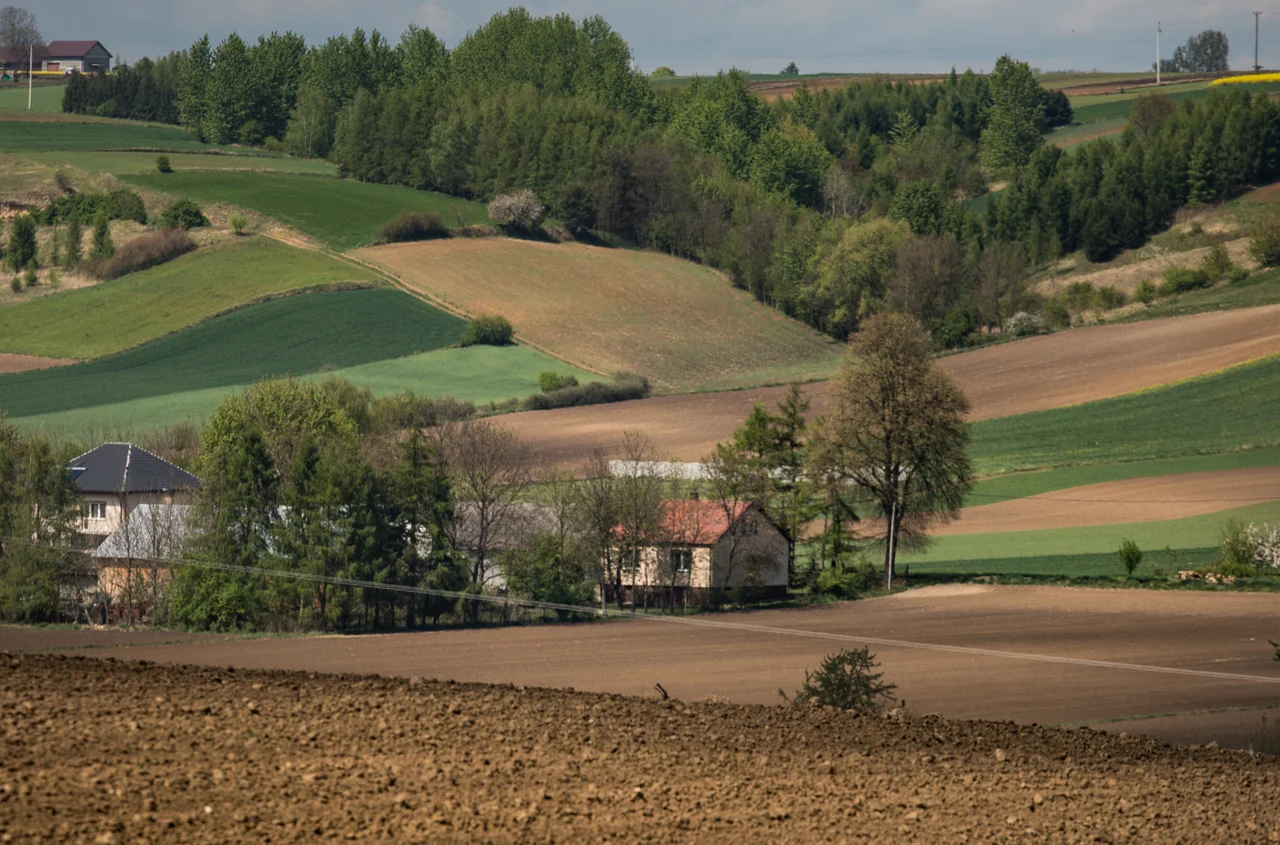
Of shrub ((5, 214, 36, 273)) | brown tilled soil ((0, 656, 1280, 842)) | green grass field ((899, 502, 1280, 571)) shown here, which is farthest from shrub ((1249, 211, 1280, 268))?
brown tilled soil ((0, 656, 1280, 842))

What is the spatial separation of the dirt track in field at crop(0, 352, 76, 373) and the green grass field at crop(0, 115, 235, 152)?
58.7m

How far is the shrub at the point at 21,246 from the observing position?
392ft

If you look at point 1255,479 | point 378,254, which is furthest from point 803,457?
point 378,254

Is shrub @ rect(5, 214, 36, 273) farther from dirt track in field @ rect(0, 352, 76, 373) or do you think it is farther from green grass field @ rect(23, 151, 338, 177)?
dirt track in field @ rect(0, 352, 76, 373)

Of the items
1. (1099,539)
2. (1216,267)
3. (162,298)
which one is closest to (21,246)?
(162,298)

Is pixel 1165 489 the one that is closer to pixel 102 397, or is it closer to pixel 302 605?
pixel 302 605

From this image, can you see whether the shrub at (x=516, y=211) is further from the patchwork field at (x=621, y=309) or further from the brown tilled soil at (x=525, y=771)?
the brown tilled soil at (x=525, y=771)

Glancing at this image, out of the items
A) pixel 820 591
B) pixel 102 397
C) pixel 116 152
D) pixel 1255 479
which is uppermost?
pixel 116 152

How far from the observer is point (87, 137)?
6348 inches

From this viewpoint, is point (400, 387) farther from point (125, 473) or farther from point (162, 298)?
point (125, 473)

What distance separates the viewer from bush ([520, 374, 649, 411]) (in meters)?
90.1

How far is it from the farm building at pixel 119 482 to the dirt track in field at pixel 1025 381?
19524 mm

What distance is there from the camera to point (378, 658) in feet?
119

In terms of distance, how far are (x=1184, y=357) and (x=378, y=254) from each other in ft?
209
